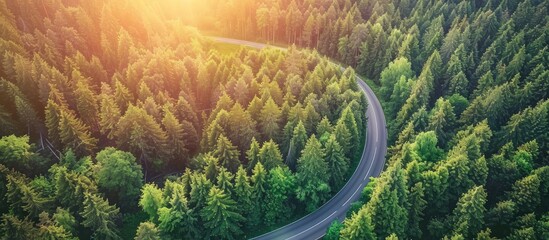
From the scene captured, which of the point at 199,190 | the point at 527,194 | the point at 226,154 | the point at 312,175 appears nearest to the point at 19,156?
the point at 199,190

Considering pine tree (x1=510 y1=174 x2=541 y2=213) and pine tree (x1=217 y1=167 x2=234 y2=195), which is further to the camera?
pine tree (x1=217 y1=167 x2=234 y2=195)

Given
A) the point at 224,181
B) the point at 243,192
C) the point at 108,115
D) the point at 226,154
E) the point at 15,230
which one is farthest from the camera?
the point at 108,115

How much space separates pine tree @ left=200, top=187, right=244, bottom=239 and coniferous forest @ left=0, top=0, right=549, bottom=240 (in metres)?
0.27

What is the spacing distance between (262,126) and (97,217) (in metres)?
33.6

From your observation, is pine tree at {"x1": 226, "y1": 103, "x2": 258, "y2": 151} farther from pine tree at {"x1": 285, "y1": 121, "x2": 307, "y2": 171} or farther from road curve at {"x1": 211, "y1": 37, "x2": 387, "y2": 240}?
road curve at {"x1": 211, "y1": 37, "x2": 387, "y2": 240}

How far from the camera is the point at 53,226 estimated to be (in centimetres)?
5419

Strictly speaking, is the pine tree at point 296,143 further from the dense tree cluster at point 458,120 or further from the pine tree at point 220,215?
the pine tree at point 220,215

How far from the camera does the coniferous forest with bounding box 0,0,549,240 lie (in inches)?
2368

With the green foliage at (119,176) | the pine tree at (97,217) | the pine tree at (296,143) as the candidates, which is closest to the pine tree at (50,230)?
the pine tree at (97,217)

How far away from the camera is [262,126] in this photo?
3024 inches

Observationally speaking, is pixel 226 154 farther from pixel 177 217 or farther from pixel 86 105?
pixel 86 105

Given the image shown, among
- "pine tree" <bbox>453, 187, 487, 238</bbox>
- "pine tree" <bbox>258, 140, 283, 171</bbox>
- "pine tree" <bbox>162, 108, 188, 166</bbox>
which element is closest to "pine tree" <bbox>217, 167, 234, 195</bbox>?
"pine tree" <bbox>258, 140, 283, 171</bbox>

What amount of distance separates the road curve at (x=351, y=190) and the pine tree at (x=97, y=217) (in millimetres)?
24420

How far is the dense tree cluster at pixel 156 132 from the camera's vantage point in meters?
61.2
